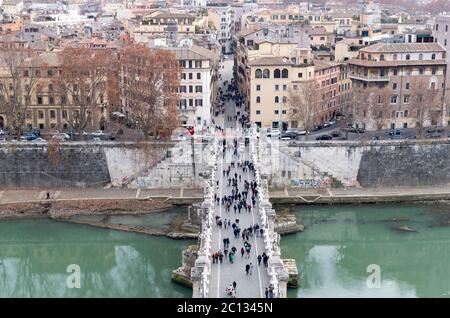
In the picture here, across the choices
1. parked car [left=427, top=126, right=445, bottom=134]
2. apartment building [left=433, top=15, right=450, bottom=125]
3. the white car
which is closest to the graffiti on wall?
parked car [left=427, top=126, right=445, bottom=134]

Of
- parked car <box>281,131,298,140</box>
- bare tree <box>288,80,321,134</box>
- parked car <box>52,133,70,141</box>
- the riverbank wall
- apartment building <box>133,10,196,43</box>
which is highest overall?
apartment building <box>133,10,196,43</box>

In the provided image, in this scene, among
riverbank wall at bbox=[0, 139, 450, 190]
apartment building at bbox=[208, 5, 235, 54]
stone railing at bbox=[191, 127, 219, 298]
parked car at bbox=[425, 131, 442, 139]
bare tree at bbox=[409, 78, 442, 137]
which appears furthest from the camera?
apartment building at bbox=[208, 5, 235, 54]

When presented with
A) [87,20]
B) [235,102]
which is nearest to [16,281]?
[235,102]

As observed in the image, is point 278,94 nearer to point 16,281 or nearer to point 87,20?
point 16,281

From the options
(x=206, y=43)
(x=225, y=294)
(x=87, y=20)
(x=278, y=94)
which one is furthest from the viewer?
(x=87, y=20)

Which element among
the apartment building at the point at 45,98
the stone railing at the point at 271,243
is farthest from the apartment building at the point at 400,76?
the apartment building at the point at 45,98

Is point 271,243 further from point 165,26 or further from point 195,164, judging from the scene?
point 165,26

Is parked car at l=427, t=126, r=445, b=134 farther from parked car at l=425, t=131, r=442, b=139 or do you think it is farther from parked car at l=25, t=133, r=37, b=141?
parked car at l=25, t=133, r=37, b=141
